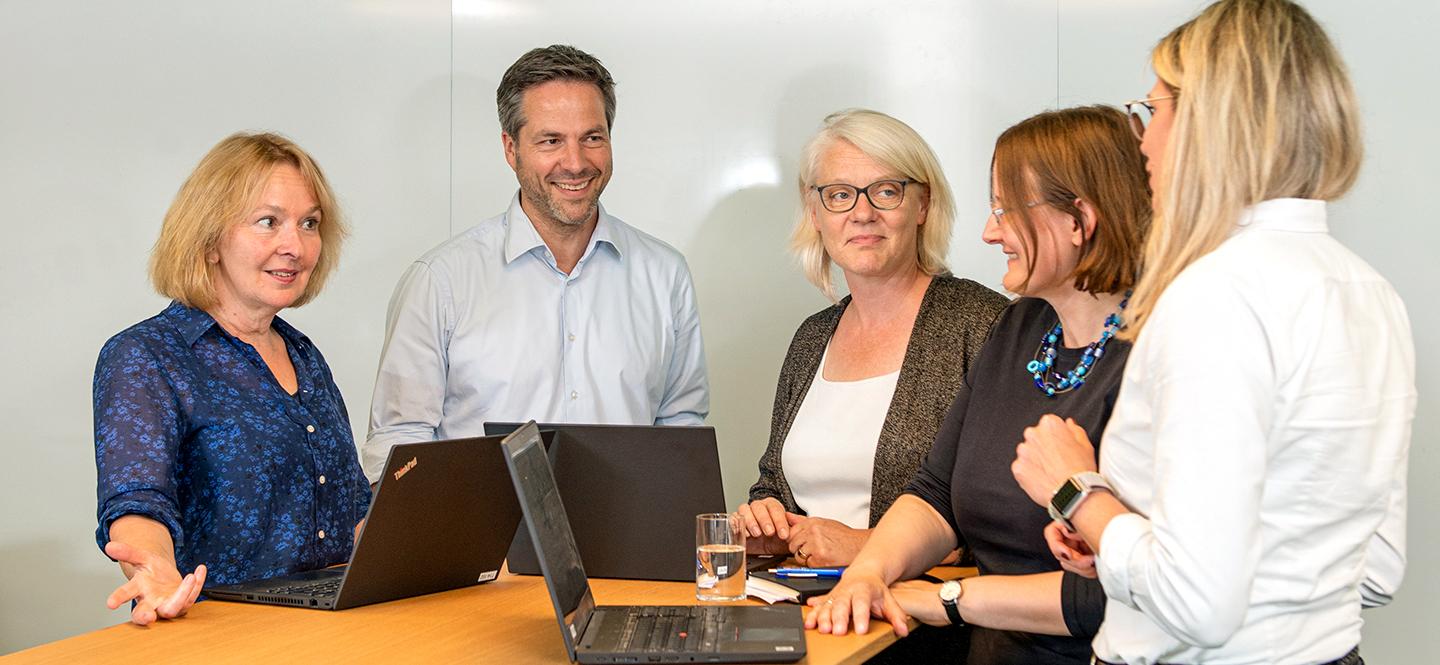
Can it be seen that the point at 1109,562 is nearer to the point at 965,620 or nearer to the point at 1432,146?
the point at 965,620

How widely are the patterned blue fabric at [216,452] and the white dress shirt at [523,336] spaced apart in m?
0.56

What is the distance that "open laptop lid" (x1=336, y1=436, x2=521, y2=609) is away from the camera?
6.56 feet

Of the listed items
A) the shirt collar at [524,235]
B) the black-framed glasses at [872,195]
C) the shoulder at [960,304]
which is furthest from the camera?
the shirt collar at [524,235]

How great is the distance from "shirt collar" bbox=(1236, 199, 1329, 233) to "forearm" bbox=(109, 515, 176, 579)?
1.70m

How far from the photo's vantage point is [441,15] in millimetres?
4578

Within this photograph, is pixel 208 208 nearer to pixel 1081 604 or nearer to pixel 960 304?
pixel 960 304

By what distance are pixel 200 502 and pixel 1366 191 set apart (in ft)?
9.07

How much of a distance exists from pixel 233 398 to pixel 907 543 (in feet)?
4.21

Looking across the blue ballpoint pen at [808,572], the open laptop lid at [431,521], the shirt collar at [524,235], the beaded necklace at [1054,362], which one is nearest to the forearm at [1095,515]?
the beaded necklace at [1054,362]

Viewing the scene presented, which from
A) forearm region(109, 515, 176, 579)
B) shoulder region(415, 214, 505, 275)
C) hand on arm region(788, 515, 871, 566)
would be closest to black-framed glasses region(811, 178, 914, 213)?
hand on arm region(788, 515, 871, 566)

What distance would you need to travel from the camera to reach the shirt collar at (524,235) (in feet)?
10.9

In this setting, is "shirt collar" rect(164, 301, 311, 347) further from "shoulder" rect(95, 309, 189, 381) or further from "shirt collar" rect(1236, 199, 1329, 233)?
"shirt collar" rect(1236, 199, 1329, 233)

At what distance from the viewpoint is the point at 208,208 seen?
247 cm

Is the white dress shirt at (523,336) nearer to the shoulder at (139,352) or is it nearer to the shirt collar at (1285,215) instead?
the shoulder at (139,352)
